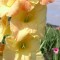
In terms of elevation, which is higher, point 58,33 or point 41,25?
point 41,25

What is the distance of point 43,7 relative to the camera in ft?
2.12

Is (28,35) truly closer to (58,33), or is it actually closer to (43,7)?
(43,7)

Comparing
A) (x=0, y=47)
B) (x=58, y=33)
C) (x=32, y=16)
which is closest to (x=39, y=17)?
(x=32, y=16)

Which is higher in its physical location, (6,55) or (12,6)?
(12,6)

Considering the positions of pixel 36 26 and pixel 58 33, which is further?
pixel 58 33

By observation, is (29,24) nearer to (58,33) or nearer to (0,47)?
(0,47)

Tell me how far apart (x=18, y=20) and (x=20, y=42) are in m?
0.06

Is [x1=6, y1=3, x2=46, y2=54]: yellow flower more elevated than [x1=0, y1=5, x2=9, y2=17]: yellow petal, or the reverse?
[x1=0, y1=5, x2=9, y2=17]: yellow petal

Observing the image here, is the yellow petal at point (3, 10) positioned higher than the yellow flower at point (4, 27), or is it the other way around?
the yellow petal at point (3, 10)

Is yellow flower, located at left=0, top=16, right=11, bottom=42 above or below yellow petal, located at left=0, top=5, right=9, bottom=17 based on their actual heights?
below

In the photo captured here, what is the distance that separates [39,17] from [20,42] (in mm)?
80

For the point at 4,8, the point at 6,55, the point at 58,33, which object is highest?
the point at 4,8

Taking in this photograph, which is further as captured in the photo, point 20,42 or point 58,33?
point 58,33

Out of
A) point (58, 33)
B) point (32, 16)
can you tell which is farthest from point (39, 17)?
point (58, 33)
